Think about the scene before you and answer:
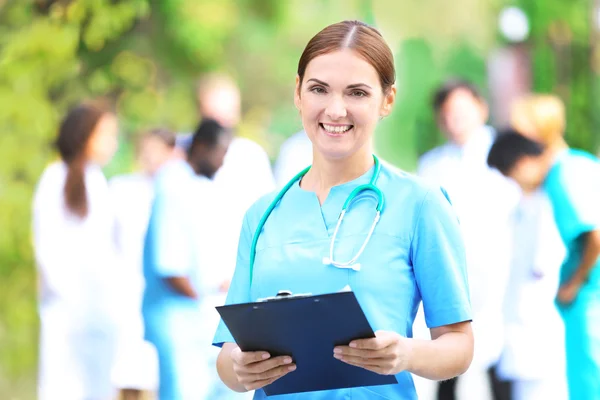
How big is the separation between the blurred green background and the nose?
10.7ft

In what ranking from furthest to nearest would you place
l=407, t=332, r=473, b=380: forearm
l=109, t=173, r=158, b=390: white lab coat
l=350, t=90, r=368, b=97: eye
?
l=109, t=173, r=158, b=390: white lab coat
l=350, t=90, r=368, b=97: eye
l=407, t=332, r=473, b=380: forearm

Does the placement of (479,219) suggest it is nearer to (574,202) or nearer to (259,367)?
(574,202)

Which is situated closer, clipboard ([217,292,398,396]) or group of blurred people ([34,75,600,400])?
clipboard ([217,292,398,396])

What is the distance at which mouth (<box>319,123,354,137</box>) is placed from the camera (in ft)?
5.10

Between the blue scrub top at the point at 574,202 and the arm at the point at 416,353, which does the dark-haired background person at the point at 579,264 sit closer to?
the blue scrub top at the point at 574,202

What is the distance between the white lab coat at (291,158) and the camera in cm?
482

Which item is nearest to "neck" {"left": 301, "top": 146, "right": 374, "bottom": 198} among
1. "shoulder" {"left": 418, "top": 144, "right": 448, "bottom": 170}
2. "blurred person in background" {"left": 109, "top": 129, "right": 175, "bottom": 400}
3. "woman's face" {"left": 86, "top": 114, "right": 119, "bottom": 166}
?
"blurred person in background" {"left": 109, "top": 129, "right": 175, "bottom": 400}

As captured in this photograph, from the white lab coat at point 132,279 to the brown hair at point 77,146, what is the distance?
215mm

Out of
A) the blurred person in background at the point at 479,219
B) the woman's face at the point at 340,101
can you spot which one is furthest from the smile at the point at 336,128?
the blurred person in background at the point at 479,219

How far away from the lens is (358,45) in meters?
1.55

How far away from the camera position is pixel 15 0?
4848 mm

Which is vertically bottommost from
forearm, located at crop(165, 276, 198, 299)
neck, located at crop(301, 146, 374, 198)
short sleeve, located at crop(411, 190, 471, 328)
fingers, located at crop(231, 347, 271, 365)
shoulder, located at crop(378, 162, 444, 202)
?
fingers, located at crop(231, 347, 271, 365)

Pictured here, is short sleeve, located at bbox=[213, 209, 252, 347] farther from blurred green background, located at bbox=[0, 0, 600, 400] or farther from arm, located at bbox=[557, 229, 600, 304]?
blurred green background, located at bbox=[0, 0, 600, 400]

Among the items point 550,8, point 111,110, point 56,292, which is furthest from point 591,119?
point 56,292
